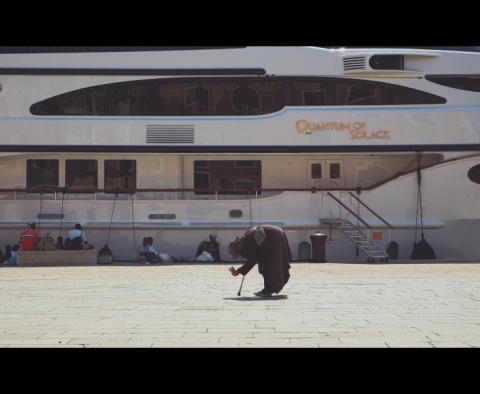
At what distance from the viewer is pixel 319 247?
746 inches

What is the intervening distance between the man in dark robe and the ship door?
10501 millimetres

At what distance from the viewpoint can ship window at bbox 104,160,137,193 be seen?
21.4 meters

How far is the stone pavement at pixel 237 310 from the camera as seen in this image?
7.07m

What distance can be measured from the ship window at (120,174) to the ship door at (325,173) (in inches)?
187

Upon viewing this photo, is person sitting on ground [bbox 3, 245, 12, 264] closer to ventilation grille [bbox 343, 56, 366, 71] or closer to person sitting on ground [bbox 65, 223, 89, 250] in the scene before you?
person sitting on ground [bbox 65, 223, 89, 250]

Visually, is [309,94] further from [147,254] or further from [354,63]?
[147,254]

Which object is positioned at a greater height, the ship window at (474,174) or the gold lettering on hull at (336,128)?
the gold lettering on hull at (336,128)

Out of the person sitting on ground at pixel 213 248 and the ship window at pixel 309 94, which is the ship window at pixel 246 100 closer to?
the ship window at pixel 309 94

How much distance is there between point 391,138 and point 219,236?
16.7 feet

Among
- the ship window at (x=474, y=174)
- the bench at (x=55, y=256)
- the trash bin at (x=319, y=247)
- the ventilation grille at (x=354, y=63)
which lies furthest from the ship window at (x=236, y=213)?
the ship window at (x=474, y=174)

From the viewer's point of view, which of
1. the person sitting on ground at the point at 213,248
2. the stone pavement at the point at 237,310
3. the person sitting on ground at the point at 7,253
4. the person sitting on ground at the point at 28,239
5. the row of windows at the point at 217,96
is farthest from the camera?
the row of windows at the point at 217,96

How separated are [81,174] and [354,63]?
7.83 meters

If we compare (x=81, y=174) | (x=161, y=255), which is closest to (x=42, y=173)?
(x=81, y=174)

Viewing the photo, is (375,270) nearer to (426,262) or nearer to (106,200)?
(426,262)
